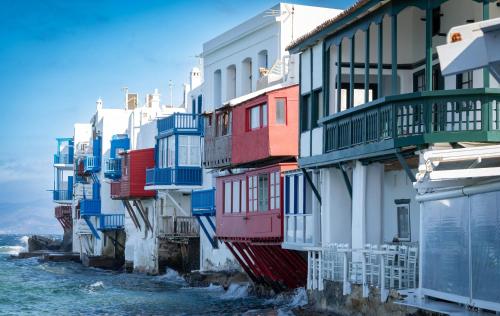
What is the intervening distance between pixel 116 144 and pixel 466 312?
47.0 m

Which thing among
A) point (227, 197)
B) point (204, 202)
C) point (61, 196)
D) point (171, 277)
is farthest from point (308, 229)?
point (61, 196)

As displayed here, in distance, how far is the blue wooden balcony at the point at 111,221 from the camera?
60.3 metres

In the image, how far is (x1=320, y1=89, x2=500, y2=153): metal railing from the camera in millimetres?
19141

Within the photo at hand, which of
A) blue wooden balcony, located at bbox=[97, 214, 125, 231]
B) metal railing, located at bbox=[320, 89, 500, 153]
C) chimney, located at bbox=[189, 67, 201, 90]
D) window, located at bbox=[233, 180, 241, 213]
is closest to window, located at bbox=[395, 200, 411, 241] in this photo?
metal railing, located at bbox=[320, 89, 500, 153]

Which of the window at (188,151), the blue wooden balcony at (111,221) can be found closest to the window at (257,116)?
the window at (188,151)

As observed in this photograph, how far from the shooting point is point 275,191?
3038 centimetres

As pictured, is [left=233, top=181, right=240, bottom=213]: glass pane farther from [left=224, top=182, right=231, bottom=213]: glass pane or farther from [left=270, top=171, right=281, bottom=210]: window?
[left=270, top=171, right=281, bottom=210]: window

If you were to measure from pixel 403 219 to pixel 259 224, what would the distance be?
22.7ft

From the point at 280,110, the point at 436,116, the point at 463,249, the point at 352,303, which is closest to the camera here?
the point at 463,249

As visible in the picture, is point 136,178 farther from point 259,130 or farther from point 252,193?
point 259,130

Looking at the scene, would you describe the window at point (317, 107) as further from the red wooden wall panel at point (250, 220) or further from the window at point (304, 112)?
the red wooden wall panel at point (250, 220)

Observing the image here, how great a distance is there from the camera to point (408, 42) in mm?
24812

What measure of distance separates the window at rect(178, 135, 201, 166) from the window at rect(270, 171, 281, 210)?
15.7m

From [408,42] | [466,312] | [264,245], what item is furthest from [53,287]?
[466,312]
